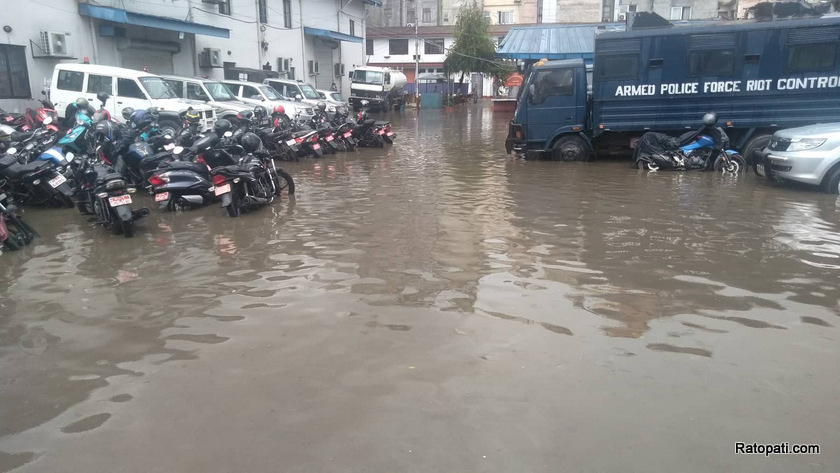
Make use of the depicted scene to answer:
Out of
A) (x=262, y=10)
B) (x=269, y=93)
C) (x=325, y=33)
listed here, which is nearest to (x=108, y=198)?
(x=269, y=93)

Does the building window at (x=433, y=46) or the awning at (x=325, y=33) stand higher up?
the building window at (x=433, y=46)

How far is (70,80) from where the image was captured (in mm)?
15609

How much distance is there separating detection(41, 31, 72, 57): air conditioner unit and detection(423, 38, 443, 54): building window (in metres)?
43.0

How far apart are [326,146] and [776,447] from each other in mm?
13428

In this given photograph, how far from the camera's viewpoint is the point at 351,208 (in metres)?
8.77

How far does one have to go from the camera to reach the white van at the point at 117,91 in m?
15.0

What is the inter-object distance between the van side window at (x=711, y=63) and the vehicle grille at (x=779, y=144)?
270cm

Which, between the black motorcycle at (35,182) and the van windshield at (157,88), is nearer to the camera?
the black motorcycle at (35,182)

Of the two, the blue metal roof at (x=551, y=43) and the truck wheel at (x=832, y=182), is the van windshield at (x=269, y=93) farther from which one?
the truck wheel at (x=832, y=182)

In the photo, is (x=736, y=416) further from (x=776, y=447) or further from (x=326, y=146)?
(x=326, y=146)

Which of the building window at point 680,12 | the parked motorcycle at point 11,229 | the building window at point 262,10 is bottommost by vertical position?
the parked motorcycle at point 11,229

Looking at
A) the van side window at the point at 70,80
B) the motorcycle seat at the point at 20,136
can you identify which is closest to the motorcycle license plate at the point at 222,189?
the motorcycle seat at the point at 20,136

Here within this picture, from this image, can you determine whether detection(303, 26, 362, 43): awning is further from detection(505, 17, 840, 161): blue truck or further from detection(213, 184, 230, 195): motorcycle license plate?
detection(213, 184, 230, 195): motorcycle license plate

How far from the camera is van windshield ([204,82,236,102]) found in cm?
1748
